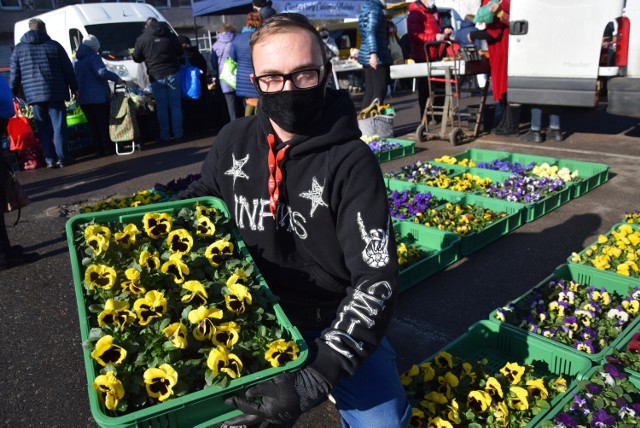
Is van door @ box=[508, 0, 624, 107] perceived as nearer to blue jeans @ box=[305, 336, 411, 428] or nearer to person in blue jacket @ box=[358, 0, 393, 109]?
person in blue jacket @ box=[358, 0, 393, 109]

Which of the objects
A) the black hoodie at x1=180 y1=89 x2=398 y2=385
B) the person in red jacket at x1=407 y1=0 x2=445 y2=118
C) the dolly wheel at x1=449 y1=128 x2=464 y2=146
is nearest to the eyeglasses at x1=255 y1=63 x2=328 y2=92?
A: the black hoodie at x1=180 y1=89 x2=398 y2=385

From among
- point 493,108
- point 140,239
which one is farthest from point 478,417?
point 493,108

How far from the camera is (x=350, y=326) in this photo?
168 cm

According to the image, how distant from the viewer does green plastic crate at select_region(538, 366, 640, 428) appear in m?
2.16

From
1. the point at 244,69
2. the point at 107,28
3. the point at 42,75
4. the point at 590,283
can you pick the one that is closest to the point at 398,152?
the point at 244,69

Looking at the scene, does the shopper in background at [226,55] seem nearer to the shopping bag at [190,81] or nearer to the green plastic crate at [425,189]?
the shopping bag at [190,81]

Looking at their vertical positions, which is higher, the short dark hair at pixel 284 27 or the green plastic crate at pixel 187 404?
the short dark hair at pixel 284 27

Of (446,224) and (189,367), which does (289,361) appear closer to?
(189,367)

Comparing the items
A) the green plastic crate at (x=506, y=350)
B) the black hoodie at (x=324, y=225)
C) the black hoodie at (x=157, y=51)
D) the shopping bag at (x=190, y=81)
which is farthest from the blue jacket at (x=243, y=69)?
the black hoodie at (x=324, y=225)

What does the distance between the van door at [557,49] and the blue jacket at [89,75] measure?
254 inches

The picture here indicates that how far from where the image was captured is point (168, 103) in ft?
33.7

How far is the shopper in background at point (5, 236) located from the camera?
4820 mm

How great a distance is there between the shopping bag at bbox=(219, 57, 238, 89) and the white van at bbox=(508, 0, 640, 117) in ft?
A: 14.4

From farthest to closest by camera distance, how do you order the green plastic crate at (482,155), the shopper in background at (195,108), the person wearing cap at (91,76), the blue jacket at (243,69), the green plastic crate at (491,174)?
the shopper in background at (195,108), the person wearing cap at (91,76), the blue jacket at (243,69), the green plastic crate at (482,155), the green plastic crate at (491,174)
